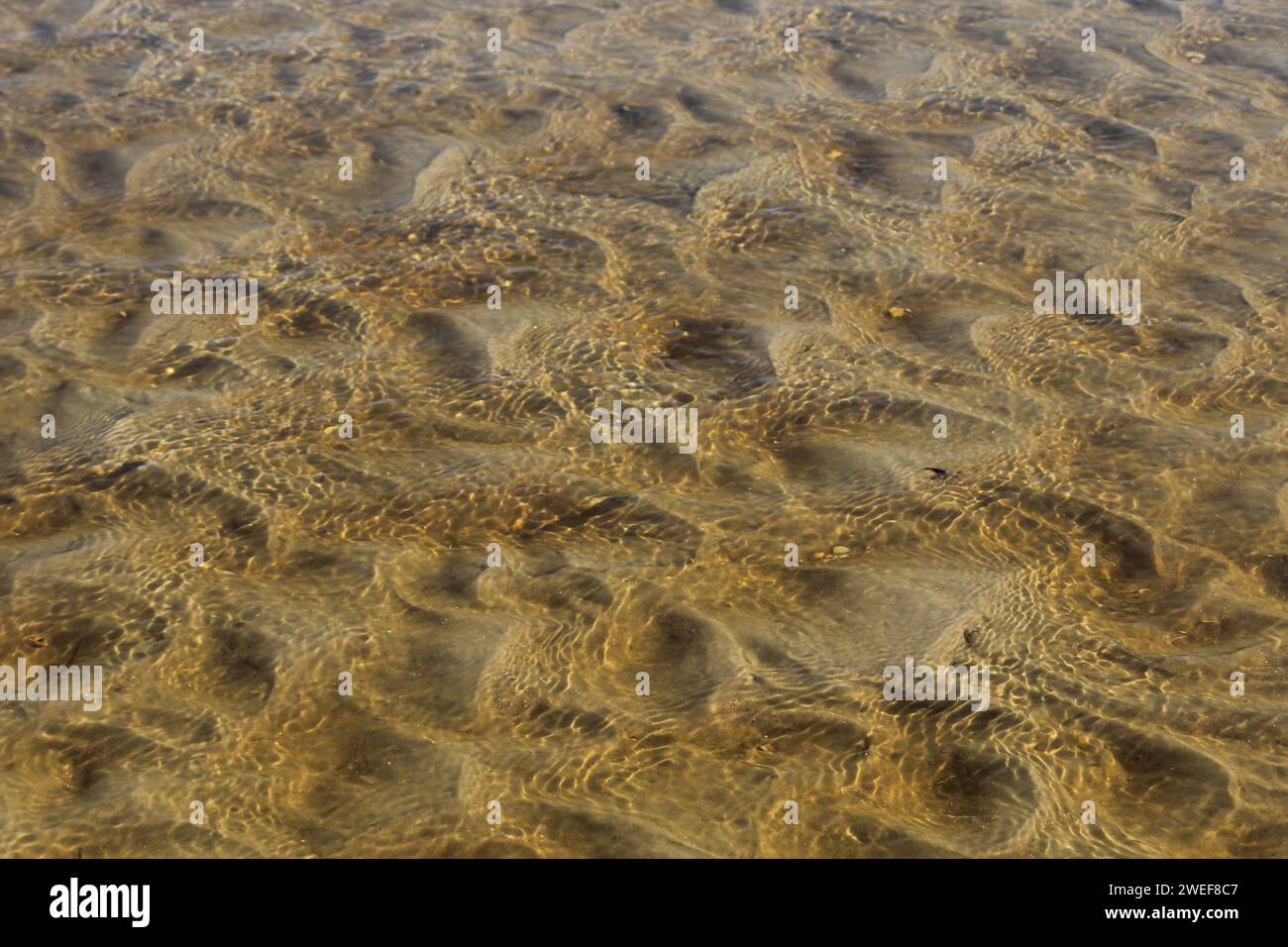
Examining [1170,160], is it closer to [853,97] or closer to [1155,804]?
[853,97]

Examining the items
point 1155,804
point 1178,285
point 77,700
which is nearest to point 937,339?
point 1178,285

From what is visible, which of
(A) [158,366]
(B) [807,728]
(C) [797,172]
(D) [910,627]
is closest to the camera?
(B) [807,728]

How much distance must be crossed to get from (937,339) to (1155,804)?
2223mm

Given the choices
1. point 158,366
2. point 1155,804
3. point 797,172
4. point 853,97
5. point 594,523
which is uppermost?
point 853,97

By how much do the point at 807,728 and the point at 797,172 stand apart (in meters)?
3.48

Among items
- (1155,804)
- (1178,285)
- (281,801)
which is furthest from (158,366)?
(1178,285)

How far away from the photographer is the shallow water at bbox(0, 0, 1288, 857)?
3.13 m

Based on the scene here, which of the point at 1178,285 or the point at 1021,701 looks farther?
the point at 1178,285

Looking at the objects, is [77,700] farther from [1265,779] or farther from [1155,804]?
[1265,779]

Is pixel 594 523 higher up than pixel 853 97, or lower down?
lower down

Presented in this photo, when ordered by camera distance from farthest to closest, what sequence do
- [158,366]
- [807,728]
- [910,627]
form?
1. [158,366]
2. [910,627]
3. [807,728]

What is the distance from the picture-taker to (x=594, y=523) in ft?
13.0

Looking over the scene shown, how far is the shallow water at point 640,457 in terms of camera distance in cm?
313

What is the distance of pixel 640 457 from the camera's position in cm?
426
